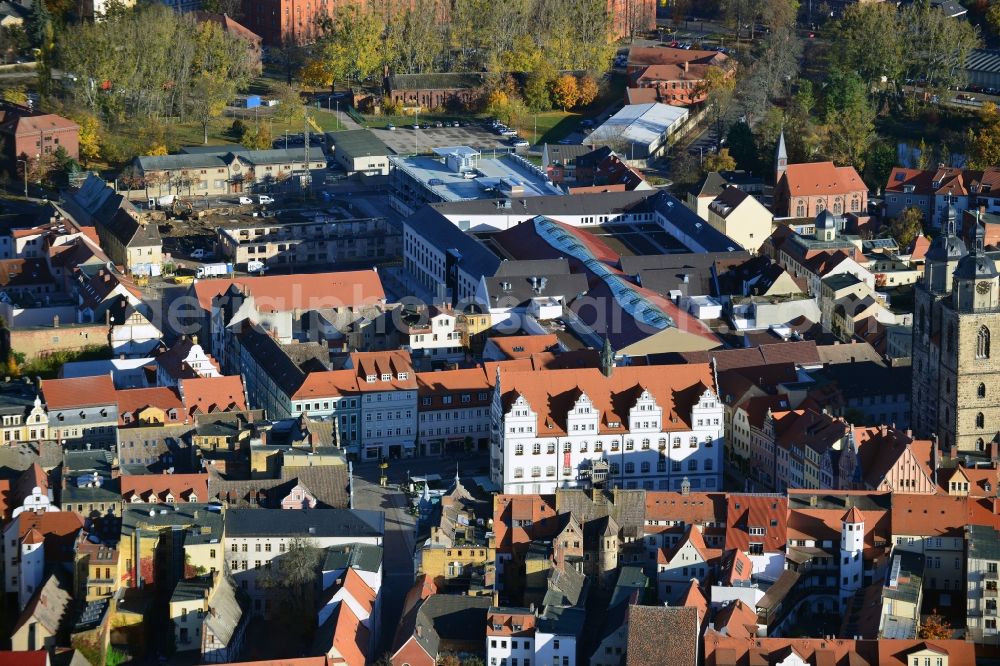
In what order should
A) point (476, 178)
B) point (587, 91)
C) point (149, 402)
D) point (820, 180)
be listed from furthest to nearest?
point (587, 91) → point (476, 178) → point (820, 180) → point (149, 402)

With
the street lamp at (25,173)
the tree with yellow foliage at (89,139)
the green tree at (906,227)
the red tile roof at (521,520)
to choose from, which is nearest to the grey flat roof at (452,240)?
the green tree at (906,227)

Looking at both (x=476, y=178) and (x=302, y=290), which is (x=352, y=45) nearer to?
(x=476, y=178)

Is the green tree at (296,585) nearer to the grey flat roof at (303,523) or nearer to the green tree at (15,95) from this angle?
the grey flat roof at (303,523)

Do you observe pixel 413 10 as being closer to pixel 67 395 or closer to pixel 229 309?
pixel 229 309

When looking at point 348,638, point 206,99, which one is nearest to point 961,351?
point 348,638

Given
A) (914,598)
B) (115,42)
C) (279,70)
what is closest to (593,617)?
(914,598)

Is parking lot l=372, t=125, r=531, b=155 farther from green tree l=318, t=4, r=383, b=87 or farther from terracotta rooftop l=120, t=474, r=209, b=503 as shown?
terracotta rooftop l=120, t=474, r=209, b=503
